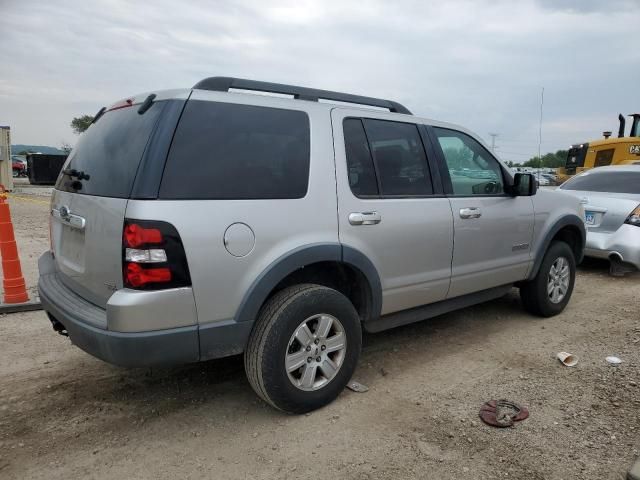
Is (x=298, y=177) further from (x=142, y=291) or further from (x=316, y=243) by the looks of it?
(x=142, y=291)

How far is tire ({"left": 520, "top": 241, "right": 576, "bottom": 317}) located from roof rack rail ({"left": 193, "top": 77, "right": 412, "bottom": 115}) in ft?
6.94

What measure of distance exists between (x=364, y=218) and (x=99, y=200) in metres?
1.57

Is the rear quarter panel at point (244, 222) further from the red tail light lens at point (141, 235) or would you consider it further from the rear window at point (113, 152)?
the rear window at point (113, 152)

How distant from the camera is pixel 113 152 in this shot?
9.10ft

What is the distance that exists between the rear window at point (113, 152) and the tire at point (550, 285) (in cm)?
382

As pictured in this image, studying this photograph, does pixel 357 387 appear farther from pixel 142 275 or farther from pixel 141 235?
pixel 141 235

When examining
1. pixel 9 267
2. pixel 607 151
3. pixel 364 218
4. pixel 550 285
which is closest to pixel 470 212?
pixel 364 218

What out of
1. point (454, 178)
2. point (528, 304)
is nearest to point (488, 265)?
point (454, 178)

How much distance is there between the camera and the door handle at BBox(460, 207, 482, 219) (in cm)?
384

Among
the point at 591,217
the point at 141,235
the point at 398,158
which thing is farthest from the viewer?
the point at 591,217

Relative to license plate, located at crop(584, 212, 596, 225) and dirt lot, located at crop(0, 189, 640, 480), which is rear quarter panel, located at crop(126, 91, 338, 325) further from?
license plate, located at crop(584, 212, 596, 225)

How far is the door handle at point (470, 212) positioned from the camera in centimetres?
384

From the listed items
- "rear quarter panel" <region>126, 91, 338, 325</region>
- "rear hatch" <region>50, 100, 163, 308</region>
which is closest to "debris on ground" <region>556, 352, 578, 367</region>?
"rear quarter panel" <region>126, 91, 338, 325</region>

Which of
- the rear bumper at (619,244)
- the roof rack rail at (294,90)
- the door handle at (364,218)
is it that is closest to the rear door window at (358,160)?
the door handle at (364,218)
